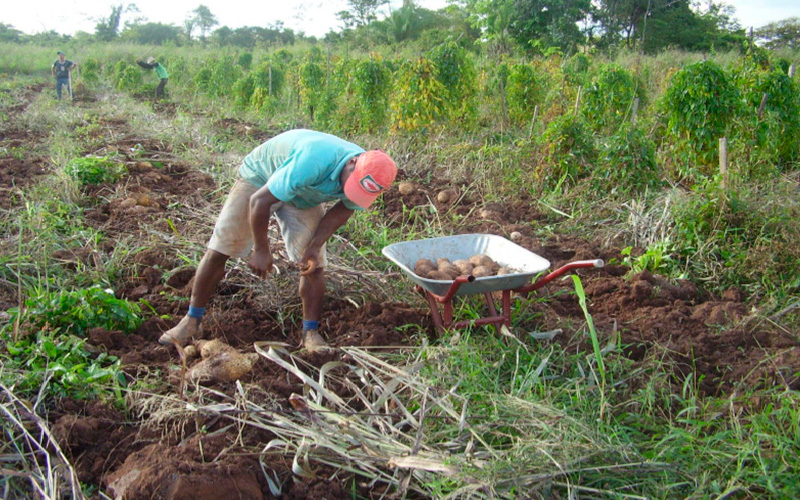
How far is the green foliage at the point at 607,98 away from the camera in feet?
25.7

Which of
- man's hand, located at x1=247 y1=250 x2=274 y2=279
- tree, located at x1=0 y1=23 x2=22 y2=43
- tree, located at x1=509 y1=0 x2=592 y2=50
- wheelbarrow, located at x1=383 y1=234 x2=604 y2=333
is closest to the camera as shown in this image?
wheelbarrow, located at x1=383 y1=234 x2=604 y2=333

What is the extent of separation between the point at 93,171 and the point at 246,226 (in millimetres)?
3672

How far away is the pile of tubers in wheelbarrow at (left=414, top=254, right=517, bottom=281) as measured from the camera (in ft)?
10.9

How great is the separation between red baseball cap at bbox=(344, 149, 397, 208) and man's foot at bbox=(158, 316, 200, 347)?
1283mm

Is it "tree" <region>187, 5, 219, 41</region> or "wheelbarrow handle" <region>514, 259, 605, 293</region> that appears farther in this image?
"tree" <region>187, 5, 219, 41</region>

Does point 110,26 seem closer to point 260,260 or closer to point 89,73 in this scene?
point 89,73

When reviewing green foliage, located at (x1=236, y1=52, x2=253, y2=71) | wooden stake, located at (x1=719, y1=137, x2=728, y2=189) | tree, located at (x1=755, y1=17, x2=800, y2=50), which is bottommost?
wooden stake, located at (x1=719, y1=137, x2=728, y2=189)

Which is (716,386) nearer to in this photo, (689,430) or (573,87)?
(689,430)

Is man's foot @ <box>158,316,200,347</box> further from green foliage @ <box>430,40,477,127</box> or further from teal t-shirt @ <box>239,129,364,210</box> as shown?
green foliage @ <box>430,40,477,127</box>

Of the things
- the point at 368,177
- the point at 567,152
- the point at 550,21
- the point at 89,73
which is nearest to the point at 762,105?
the point at 567,152

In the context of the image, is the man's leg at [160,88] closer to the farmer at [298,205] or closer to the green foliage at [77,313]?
the green foliage at [77,313]

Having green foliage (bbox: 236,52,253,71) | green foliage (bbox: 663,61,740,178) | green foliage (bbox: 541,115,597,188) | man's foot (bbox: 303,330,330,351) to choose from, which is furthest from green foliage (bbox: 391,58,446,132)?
green foliage (bbox: 236,52,253,71)

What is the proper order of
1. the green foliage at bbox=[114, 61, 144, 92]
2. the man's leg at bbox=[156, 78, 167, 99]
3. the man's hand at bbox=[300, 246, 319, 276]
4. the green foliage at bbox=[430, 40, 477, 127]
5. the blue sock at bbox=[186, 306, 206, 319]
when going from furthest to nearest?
the green foliage at bbox=[114, 61, 144, 92] → the man's leg at bbox=[156, 78, 167, 99] → the green foliage at bbox=[430, 40, 477, 127] → the blue sock at bbox=[186, 306, 206, 319] → the man's hand at bbox=[300, 246, 319, 276]

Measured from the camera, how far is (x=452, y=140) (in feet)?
26.9
